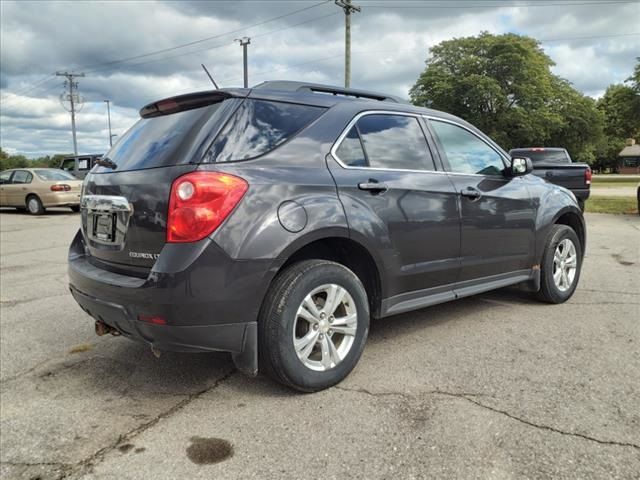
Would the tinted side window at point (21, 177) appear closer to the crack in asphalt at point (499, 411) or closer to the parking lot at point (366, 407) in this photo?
the parking lot at point (366, 407)

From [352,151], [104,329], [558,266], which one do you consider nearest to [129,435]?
[104,329]

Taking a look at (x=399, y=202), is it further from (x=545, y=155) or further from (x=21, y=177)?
(x=21, y=177)

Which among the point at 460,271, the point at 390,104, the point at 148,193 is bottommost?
the point at 460,271

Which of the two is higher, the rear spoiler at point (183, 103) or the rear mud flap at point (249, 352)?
the rear spoiler at point (183, 103)

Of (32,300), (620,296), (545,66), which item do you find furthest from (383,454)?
(545,66)

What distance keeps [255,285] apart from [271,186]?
54 cm

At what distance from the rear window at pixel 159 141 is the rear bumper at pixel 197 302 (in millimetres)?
577

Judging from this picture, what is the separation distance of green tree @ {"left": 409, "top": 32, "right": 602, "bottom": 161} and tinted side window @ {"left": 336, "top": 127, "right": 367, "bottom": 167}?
4157cm

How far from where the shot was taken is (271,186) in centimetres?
282

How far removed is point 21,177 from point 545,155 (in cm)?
1626

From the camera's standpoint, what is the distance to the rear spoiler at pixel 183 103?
9.90 feet

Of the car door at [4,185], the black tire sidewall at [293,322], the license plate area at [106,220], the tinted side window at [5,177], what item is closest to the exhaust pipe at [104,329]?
the license plate area at [106,220]

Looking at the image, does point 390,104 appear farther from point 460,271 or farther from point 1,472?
point 1,472

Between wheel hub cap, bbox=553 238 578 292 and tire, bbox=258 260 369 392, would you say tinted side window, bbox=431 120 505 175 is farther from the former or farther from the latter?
tire, bbox=258 260 369 392
